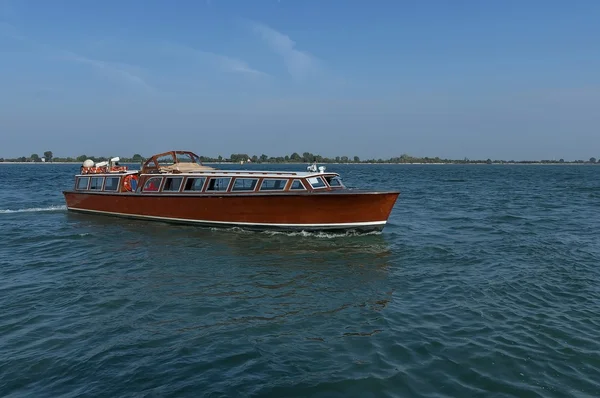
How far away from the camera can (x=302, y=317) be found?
8.95 meters

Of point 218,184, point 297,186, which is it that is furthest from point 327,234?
point 218,184

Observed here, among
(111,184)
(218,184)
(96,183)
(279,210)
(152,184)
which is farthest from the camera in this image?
(96,183)

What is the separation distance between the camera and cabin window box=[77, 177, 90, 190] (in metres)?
25.1

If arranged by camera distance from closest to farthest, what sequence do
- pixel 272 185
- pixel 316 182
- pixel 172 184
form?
1. pixel 316 182
2. pixel 272 185
3. pixel 172 184

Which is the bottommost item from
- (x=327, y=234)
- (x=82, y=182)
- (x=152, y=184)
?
(x=327, y=234)

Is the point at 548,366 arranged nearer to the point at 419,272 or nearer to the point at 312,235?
the point at 419,272

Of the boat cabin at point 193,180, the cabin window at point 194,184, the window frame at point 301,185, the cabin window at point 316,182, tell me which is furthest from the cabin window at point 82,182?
the cabin window at point 316,182

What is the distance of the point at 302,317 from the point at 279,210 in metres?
9.58

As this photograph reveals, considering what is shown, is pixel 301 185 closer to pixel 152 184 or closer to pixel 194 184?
pixel 194 184

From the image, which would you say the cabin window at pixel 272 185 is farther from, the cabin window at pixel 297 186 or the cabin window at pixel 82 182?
the cabin window at pixel 82 182

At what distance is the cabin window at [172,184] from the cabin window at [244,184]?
3155mm

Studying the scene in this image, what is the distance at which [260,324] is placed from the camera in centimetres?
854

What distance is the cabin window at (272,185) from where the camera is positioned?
18.5 meters

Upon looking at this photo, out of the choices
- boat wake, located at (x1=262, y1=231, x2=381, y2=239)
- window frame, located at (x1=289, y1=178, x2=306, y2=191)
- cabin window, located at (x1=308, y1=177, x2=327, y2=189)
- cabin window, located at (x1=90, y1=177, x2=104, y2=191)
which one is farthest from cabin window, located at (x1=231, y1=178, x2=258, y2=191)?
cabin window, located at (x1=90, y1=177, x2=104, y2=191)
